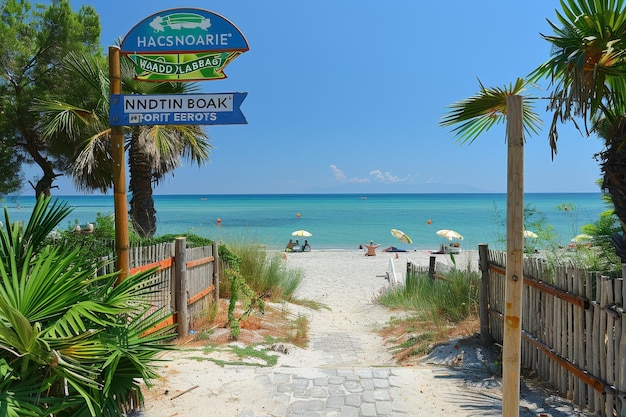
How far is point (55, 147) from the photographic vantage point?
48.0 ft

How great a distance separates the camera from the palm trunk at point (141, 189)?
40.7 feet

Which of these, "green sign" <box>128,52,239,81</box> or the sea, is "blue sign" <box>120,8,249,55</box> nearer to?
"green sign" <box>128,52,239,81</box>

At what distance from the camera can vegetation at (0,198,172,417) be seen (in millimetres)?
2668

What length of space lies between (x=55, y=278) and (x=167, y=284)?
4.56 metres

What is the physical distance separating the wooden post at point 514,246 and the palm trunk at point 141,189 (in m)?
10.7

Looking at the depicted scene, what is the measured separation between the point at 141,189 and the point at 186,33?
9.14m

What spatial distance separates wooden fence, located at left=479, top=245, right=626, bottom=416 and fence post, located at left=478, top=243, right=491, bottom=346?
1.05 meters

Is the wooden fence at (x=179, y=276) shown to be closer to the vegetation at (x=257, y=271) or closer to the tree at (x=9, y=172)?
the vegetation at (x=257, y=271)

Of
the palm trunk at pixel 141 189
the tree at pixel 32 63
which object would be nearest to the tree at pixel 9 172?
the tree at pixel 32 63

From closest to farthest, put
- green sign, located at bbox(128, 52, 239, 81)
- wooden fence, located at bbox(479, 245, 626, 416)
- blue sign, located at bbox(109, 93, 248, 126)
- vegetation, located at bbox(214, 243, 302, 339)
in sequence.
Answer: wooden fence, located at bbox(479, 245, 626, 416)
blue sign, located at bbox(109, 93, 248, 126)
green sign, located at bbox(128, 52, 239, 81)
vegetation, located at bbox(214, 243, 302, 339)

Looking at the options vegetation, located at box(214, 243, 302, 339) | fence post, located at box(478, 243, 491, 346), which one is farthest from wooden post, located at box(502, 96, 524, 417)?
vegetation, located at box(214, 243, 302, 339)

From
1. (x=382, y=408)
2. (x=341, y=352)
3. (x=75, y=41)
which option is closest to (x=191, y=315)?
(x=341, y=352)

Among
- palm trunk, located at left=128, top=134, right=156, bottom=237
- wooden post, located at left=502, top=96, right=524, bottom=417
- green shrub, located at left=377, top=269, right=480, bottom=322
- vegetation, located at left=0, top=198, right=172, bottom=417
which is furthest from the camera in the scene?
palm trunk, located at left=128, top=134, right=156, bottom=237

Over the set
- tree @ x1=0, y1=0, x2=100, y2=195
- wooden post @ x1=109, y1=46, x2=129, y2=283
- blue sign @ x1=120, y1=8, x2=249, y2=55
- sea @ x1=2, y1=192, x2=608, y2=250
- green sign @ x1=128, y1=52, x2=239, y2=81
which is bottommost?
sea @ x1=2, y1=192, x2=608, y2=250
